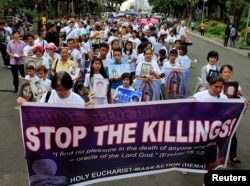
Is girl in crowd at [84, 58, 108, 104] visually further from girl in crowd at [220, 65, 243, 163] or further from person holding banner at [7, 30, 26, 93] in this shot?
person holding banner at [7, 30, 26, 93]

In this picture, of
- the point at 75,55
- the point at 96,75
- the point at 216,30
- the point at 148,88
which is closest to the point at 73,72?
the point at 96,75

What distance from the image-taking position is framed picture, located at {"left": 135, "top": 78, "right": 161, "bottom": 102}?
7066 mm

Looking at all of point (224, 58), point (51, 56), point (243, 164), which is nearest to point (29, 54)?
point (51, 56)

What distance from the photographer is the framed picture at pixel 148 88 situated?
7.07 meters

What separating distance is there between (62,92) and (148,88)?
3.28 m

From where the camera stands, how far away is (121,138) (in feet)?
12.9

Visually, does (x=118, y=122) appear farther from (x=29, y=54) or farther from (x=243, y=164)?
(x=29, y=54)

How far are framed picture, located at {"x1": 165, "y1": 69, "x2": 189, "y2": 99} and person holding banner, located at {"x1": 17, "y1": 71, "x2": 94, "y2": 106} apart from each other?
4224 millimetres

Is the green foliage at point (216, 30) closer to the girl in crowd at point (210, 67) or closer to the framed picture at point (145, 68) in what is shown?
the framed picture at point (145, 68)

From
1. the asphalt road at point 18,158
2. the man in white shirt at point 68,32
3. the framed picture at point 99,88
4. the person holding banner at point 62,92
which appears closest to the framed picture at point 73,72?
the framed picture at point 99,88

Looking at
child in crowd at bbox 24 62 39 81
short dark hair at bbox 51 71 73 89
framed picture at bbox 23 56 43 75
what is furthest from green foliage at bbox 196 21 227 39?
short dark hair at bbox 51 71 73 89

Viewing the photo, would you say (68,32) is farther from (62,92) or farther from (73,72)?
(62,92)

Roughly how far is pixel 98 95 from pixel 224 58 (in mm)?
14217

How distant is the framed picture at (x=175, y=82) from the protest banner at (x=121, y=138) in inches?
151
